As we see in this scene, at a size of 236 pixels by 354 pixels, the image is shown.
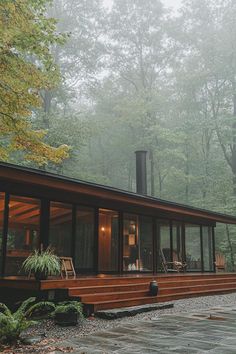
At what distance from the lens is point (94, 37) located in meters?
24.2

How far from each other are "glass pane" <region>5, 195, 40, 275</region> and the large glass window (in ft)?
11.2

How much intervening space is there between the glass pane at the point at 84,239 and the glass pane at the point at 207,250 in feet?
20.5

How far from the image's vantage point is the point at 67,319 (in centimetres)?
582

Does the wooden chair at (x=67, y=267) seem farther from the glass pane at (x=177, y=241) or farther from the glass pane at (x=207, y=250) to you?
the glass pane at (x=207, y=250)

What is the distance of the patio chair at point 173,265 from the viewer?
12273mm

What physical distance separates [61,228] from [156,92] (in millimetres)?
16379

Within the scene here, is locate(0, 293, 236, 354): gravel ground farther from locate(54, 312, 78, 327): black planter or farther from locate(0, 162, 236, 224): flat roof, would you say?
locate(0, 162, 236, 224): flat roof

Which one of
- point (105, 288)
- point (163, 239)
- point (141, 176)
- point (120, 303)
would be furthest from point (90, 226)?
point (141, 176)

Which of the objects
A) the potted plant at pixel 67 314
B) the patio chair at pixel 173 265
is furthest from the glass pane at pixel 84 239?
the potted plant at pixel 67 314

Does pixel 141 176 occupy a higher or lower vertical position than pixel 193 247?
higher

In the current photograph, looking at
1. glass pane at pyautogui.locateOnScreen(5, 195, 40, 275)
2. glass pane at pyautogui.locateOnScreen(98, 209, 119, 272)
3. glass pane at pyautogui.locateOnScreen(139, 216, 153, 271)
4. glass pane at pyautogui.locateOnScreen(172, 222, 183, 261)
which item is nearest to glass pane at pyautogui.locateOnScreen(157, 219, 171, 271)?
glass pane at pyautogui.locateOnScreen(172, 222, 183, 261)

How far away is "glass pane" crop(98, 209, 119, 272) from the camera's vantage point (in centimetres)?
1045

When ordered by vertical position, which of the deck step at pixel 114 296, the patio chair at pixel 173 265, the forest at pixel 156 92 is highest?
the forest at pixel 156 92

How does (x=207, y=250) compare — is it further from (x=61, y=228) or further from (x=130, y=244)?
(x=61, y=228)
